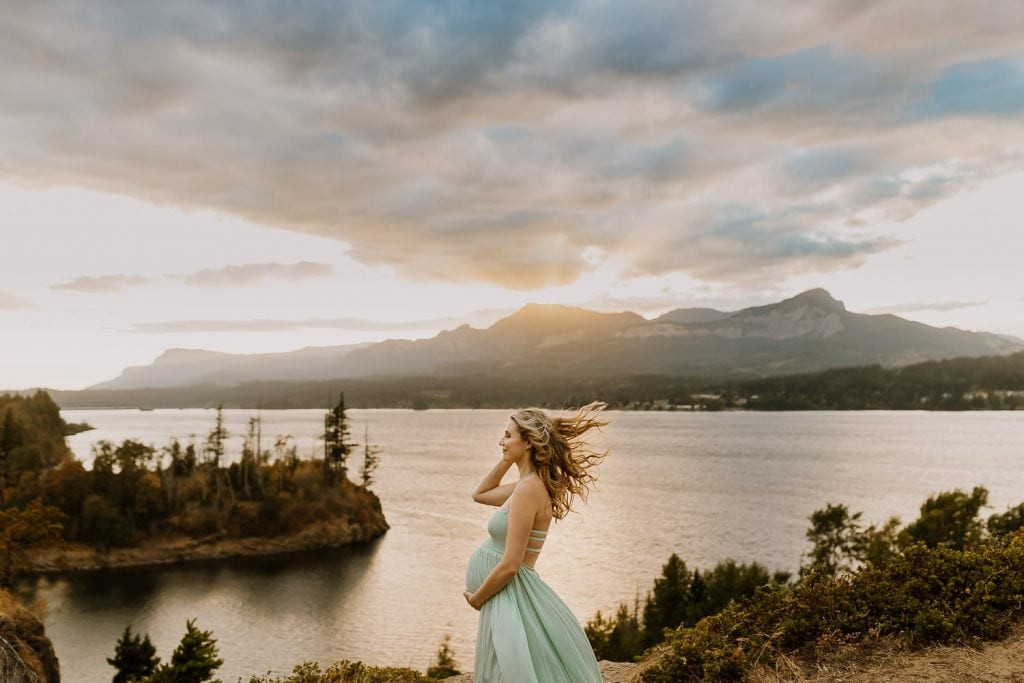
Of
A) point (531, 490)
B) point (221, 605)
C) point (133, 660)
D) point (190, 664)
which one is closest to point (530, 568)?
point (531, 490)

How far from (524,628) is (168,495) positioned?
76.2 meters

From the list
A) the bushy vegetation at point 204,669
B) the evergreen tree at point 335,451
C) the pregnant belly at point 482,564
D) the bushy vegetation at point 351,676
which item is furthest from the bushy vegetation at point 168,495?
the pregnant belly at point 482,564

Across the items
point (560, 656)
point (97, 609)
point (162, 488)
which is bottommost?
point (97, 609)

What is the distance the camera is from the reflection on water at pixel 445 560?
42.1 m

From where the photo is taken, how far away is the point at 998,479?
89625 mm

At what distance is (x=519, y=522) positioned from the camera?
4.23 meters

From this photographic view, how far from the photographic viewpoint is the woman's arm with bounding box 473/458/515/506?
5.01m

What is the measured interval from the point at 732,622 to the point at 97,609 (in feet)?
177

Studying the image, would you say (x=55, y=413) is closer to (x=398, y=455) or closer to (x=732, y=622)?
(x=398, y=455)

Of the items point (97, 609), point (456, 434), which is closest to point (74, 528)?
point (97, 609)

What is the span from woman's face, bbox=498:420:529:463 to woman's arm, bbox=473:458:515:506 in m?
0.56

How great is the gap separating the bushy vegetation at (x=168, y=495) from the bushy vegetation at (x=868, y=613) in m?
63.0

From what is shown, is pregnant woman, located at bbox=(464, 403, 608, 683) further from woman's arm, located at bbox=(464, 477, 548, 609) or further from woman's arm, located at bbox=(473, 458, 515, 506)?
A: woman's arm, located at bbox=(473, 458, 515, 506)

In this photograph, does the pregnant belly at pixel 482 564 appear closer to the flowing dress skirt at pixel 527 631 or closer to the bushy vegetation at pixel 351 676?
the flowing dress skirt at pixel 527 631
